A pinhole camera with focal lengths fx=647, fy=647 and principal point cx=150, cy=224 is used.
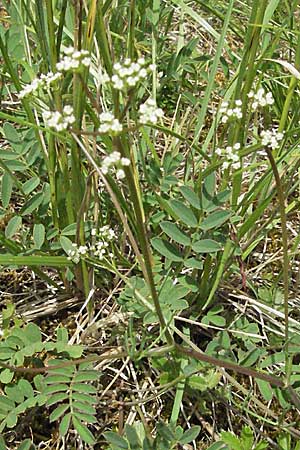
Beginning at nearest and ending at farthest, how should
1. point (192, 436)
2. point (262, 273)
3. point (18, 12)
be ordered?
point (192, 436) < point (18, 12) < point (262, 273)

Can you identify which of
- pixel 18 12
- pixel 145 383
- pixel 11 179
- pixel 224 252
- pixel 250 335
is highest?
pixel 18 12

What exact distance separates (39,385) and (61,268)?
0.95ft

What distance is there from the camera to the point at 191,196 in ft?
3.97

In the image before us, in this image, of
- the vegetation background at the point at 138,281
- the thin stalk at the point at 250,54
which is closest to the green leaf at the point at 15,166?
the vegetation background at the point at 138,281

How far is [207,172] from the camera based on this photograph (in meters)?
1.22

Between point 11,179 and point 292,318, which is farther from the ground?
point 11,179

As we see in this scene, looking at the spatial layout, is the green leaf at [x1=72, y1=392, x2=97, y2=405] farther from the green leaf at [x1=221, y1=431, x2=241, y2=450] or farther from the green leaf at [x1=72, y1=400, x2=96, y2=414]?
the green leaf at [x1=221, y1=431, x2=241, y2=450]

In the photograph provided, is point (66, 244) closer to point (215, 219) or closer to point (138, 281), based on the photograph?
point (138, 281)

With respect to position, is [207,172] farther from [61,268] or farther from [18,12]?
[18,12]

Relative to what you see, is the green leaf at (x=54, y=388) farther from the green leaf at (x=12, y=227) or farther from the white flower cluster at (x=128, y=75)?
the white flower cluster at (x=128, y=75)

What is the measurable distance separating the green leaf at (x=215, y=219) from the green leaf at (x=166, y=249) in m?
0.07

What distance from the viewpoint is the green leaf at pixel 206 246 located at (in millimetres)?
1183

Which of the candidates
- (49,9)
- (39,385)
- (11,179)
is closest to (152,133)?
(11,179)

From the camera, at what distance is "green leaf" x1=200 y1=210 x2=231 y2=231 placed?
1.19m
